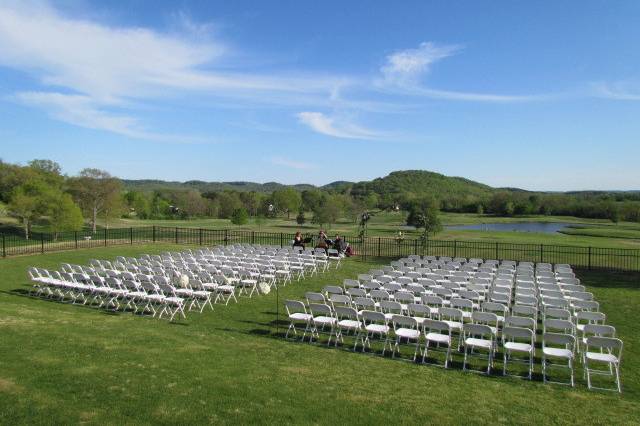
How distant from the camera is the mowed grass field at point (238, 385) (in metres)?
5.65

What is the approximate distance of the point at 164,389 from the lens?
630 cm

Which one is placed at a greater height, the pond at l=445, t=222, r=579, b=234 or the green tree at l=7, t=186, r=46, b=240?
the green tree at l=7, t=186, r=46, b=240

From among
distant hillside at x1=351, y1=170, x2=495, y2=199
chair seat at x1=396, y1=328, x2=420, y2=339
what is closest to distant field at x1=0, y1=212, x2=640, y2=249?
chair seat at x1=396, y1=328, x2=420, y2=339

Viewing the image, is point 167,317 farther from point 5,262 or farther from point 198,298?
point 5,262

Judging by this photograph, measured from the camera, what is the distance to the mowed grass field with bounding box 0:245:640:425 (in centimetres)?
565

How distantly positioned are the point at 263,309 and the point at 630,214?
119 meters

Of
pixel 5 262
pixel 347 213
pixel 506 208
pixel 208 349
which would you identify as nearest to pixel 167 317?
pixel 208 349

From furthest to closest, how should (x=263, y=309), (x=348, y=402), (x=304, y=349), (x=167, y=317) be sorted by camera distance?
(x=263, y=309)
(x=167, y=317)
(x=304, y=349)
(x=348, y=402)

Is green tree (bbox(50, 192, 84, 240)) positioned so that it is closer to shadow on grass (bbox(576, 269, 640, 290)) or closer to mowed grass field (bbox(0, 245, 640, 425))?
mowed grass field (bbox(0, 245, 640, 425))

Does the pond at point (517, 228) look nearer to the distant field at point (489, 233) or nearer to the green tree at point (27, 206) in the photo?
the distant field at point (489, 233)

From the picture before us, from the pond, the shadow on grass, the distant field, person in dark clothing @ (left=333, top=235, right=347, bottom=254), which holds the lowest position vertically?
the pond

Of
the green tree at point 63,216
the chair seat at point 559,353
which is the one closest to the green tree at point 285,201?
the green tree at point 63,216

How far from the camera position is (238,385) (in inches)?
260

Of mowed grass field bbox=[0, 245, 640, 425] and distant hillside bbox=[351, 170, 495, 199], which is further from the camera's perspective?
distant hillside bbox=[351, 170, 495, 199]
